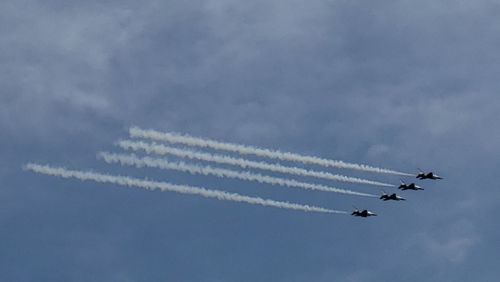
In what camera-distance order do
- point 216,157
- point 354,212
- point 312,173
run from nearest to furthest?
1. point 216,157
2. point 312,173
3. point 354,212

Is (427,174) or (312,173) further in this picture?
(427,174)

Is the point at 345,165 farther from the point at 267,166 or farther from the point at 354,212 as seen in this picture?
the point at 354,212

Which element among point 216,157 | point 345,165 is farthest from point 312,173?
point 216,157

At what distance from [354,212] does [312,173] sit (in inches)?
1521

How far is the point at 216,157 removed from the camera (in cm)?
12050

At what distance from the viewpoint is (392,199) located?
170 meters

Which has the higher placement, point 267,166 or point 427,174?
point 427,174

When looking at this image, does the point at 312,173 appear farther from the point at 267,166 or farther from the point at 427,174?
the point at 427,174

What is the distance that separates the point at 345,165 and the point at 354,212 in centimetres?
3314

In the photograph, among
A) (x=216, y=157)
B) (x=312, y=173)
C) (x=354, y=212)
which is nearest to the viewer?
(x=216, y=157)

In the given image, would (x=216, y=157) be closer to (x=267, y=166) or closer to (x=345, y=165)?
(x=267, y=166)

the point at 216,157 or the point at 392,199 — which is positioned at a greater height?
the point at 392,199

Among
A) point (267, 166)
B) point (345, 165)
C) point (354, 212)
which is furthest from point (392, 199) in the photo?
point (267, 166)

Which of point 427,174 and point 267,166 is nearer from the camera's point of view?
point 267,166
